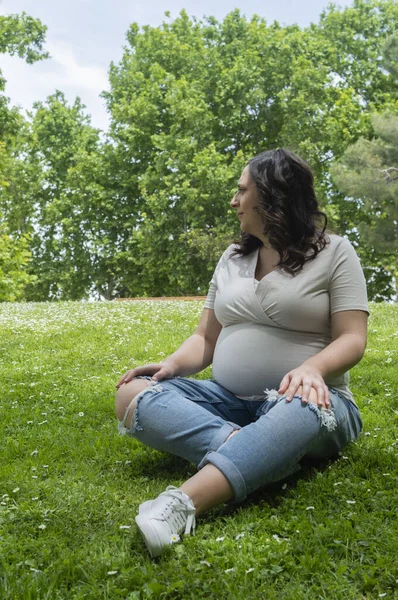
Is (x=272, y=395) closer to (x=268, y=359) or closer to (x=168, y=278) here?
(x=268, y=359)

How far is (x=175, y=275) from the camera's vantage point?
97.5 ft

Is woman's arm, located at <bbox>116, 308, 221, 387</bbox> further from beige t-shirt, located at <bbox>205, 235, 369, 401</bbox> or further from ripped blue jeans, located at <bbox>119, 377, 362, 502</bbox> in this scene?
beige t-shirt, located at <bbox>205, 235, 369, 401</bbox>

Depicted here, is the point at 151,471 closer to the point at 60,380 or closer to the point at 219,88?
the point at 60,380

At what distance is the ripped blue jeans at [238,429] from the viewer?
2846 mm

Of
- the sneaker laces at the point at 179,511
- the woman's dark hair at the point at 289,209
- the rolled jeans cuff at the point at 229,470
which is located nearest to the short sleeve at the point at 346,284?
the woman's dark hair at the point at 289,209

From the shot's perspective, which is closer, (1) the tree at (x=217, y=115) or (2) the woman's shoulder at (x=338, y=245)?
(2) the woman's shoulder at (x=338, y=245)

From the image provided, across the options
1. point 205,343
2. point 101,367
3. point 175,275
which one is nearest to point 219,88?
point 175,275

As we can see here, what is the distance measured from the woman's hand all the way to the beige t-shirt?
352mm

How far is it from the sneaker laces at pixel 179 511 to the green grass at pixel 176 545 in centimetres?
7

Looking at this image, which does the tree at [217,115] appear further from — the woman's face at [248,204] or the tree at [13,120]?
the woman's face at [248,204]

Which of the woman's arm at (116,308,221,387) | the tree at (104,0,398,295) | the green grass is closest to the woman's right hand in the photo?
the woman's arm at (116,308,221,387)

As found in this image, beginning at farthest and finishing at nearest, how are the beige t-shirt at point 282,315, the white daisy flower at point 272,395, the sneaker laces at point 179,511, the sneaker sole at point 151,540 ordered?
the beige t-shirt at point 282,315 → the white daisy flower at point 272,395 → the sneaker laces at point 179,511 → the sneaker sole at point 151,540

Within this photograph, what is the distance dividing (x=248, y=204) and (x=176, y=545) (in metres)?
1.78

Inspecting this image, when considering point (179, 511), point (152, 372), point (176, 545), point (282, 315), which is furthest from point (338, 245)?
point (176, 545)
